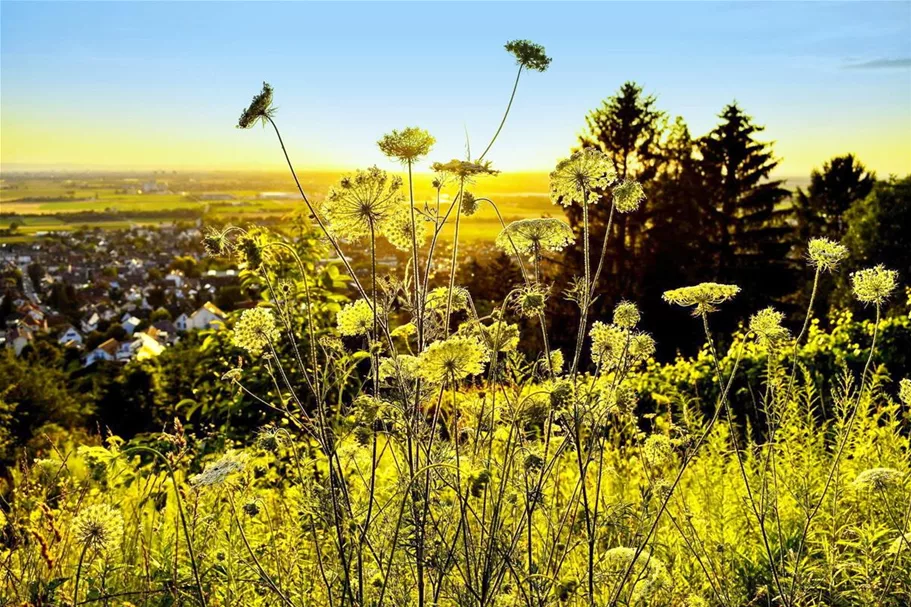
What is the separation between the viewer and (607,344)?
233 centimetres

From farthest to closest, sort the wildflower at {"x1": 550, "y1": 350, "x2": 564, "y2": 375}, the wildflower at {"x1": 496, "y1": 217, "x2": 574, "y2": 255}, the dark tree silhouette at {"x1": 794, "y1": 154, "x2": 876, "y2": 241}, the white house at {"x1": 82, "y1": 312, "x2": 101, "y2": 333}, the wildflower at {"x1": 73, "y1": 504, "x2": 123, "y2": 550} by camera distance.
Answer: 1. the dark tree silhouette at {"x1": 794, "y1": 154, "x2": 876, "y2": 241}
2. the white house at {"x1": 82, "y1": 312, "x2": 101, "y2": 333}
3. the wildflower at {"x1": 550, "y1": 350, "x2": 564, "y2": 375}
4. the wildflower at {"x1": 496, "y1": 217, "x2": 574, "y2": 255}
5. the wildflower at {"x1": 73, "y1": 504, "x2": 123, "y2": 550}

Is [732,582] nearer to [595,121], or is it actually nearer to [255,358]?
[255,358]

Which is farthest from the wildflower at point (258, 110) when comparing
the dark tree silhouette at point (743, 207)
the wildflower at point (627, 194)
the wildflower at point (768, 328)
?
the dark tree silhouette at point (743, 207)

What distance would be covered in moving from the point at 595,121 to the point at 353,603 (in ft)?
81.7

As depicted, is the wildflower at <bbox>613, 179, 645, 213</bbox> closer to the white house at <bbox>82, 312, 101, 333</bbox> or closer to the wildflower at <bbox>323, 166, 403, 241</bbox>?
the wildflower at <bbox>323, 166, 403, 241</bbox>

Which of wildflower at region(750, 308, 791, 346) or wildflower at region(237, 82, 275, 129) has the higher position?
wildflower at region(237, 82, 275, 129)

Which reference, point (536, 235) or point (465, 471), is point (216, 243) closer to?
point (465, 471)

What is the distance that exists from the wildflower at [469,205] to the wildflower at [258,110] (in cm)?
66

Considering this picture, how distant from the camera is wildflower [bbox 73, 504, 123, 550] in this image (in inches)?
77.7

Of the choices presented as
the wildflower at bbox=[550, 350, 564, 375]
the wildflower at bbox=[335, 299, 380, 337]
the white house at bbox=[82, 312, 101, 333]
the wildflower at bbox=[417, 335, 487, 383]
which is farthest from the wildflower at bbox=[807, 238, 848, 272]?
the white house at bbox=[82, 312, 101, 333]

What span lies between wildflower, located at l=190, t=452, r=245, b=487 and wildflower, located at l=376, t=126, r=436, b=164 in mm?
935

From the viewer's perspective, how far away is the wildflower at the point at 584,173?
220 centimetres

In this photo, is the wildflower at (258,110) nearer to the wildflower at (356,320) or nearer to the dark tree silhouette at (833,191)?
the wildflower at (356,320)

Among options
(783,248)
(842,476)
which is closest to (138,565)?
(842,476)
